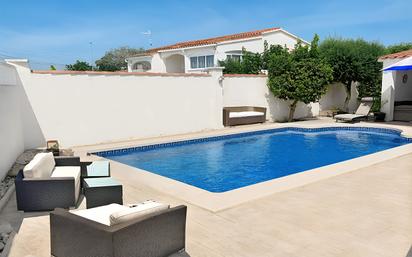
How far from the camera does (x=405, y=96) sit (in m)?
21.2

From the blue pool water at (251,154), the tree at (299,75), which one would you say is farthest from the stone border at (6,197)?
the tree at (299,75)

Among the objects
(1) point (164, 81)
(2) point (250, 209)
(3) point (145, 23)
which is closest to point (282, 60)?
(1) point (164, 81)

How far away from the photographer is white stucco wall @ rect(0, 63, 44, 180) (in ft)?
27.1

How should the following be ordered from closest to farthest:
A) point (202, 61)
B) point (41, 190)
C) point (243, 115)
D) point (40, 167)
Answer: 1. point (41, 190)
2. point (40, 167)
3. point (243, 115)
4. point (202, 61)

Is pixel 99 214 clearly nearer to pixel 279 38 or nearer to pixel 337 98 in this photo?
pixel 337 98

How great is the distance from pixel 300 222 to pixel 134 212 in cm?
288

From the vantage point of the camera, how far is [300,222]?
17.8 ft

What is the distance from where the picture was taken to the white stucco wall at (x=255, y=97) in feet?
60.3

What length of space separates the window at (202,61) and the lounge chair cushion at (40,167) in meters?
22.7

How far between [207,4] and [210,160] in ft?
73.8

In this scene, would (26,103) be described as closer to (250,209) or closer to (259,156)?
(259,156)

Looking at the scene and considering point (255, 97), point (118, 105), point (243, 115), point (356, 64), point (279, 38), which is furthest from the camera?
point (279, 38)

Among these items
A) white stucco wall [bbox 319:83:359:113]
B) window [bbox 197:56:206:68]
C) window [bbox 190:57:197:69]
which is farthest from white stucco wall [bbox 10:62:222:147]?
window [bbox 190:57:197:69]

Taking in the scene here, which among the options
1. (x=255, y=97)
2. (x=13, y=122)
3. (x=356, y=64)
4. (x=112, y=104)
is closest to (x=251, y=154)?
(x=112, y=104)
